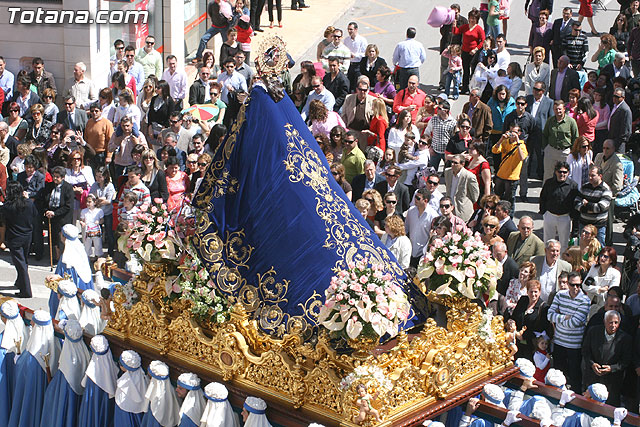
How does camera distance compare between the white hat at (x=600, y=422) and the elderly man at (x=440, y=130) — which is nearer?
the white hat at (x=600, y=422)

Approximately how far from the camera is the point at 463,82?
2155 centimetres

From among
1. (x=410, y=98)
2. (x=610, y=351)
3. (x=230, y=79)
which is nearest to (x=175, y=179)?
(x=230, y=79)

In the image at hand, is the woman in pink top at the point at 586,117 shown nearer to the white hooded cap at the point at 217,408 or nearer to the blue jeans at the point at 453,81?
the blue jeans at the point at 453,81

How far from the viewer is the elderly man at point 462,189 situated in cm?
1462

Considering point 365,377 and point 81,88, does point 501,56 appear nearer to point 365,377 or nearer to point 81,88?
point 81,88

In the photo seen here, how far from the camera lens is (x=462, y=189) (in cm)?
1466

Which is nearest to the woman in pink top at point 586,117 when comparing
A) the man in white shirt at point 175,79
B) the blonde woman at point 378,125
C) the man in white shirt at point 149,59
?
the blonde woman at point 378,125

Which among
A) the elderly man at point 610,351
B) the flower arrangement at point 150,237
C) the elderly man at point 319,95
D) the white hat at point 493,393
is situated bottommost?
the elderly man at point 610,351

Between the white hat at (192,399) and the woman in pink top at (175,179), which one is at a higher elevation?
the white hat at (192,399)

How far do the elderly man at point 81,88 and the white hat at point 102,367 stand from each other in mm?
9169

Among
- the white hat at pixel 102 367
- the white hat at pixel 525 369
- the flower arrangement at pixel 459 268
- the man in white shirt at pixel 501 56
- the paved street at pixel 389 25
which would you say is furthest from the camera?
the paved street at pixel 389 25

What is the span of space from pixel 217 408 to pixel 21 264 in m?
6.40

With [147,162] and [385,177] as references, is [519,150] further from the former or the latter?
[147,162]

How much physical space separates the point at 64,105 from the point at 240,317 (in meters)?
10.1
